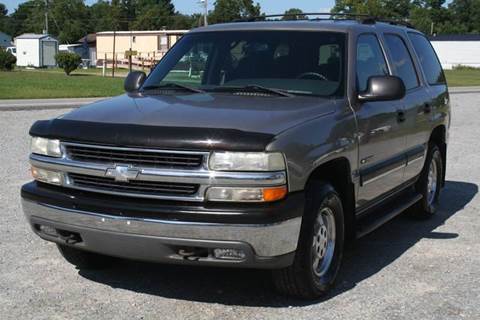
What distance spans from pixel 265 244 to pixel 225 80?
72.9 inches

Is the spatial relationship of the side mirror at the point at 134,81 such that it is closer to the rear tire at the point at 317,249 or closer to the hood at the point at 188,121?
the hood at the point at 188,121

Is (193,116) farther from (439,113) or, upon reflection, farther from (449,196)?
(449,196)

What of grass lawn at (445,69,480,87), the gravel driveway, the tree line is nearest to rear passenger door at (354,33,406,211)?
the gravel driveway

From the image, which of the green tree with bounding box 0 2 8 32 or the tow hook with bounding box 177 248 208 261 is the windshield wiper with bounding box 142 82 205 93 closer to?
the tow hook with bounding box 177 248 208 261

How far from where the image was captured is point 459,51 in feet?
278

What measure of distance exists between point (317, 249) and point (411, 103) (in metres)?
2.19

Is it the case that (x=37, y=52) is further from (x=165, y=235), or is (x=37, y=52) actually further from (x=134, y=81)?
(x=165, y=235)

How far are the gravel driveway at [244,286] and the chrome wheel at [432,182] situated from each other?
49cm

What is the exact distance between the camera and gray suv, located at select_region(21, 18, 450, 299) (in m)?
3.95

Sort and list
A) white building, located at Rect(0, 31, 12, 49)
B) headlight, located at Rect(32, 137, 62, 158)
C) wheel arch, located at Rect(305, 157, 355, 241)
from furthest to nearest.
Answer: white building, located at Rect(0, 31, 12, 49)
wheel arch, located at Rect(305, 157, 355, 241)
headlight, located at Rect(32, 137, 62, 158)

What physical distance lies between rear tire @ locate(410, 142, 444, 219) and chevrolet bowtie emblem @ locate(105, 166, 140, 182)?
3.63 meters

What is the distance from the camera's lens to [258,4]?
72.5 metres

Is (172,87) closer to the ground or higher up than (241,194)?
higher up

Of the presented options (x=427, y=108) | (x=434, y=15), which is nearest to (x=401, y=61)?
(x=427, y=108)
